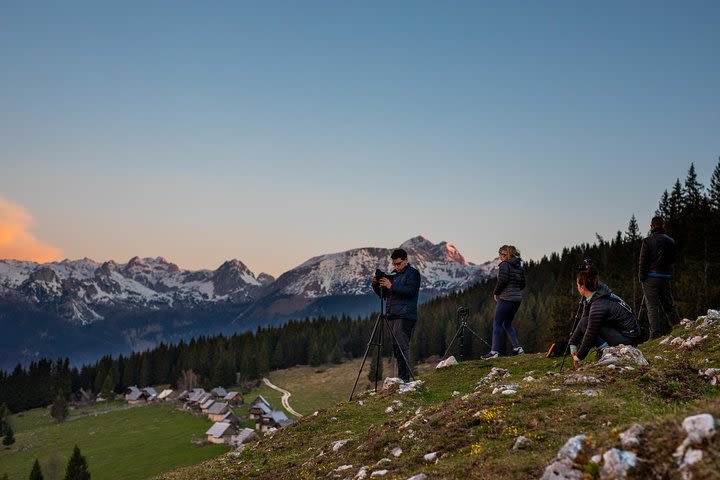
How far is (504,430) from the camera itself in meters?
9.58

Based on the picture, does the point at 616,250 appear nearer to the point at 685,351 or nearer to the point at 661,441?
the point at 685,351

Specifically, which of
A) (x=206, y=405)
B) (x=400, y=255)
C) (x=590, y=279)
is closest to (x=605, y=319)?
(x=590, y=279)

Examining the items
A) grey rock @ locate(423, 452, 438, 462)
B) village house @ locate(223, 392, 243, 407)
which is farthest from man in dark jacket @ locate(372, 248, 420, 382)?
village house @ locate(223, 392, 243, 407)

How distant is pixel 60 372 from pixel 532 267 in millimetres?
152304

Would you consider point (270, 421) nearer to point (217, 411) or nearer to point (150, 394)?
point (217, 411)

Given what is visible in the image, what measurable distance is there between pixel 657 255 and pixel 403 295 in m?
10.5

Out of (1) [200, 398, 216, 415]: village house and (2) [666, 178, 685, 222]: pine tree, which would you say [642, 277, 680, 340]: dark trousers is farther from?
(1) [200, 398, 216, 415]: village house

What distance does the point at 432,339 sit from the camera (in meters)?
139

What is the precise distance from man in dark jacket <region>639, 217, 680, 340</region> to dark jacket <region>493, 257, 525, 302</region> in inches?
185

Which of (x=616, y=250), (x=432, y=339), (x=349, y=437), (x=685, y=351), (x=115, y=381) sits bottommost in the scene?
(x=115, y=381)

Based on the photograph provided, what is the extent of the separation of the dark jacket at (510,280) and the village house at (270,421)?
83713 mm

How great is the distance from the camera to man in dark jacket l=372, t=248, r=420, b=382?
733 inches

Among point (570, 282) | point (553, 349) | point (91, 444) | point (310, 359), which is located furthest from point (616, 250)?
point (310, 359)

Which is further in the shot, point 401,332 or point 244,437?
point 244,437
